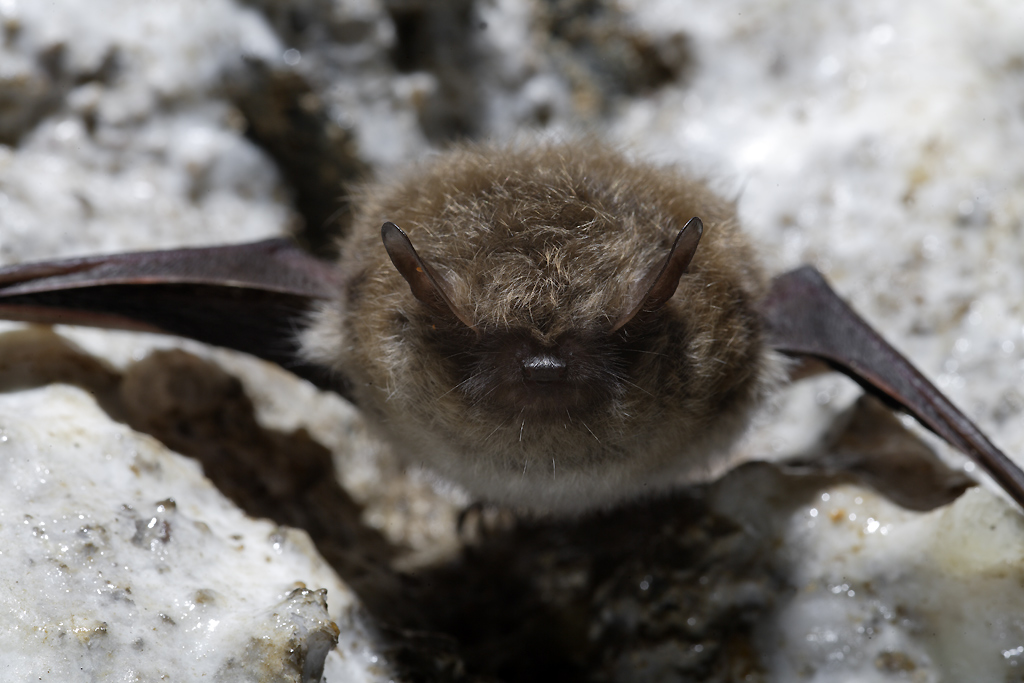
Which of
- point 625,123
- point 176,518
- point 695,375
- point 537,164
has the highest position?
point 537,164

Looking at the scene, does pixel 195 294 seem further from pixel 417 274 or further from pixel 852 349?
pixel 852 349

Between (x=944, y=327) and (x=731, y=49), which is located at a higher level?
(x=731, y=49)

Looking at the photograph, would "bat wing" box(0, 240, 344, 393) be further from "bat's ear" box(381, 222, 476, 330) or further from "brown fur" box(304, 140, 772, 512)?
"bat's ear" box(381, 222, 476, 330)

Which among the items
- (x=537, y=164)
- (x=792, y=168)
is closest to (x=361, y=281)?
(x=537, y=164)

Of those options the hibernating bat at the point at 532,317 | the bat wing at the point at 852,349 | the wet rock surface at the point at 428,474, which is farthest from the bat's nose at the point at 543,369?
the bat wing at the point at 852,349

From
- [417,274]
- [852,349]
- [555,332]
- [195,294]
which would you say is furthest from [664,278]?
[195,294]

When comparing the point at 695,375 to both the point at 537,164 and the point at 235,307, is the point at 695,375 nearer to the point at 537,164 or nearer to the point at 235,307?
the point at 537,164
